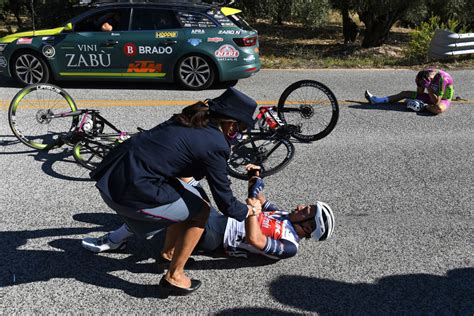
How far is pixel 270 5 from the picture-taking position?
19.8 metres

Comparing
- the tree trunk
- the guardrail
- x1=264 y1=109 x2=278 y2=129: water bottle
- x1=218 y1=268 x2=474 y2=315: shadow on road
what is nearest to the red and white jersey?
x1=218 y1=268 x2=474 y2=315: shadow on road

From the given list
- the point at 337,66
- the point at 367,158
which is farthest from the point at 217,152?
the point at 337,66

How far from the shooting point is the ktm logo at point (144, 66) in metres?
10.4

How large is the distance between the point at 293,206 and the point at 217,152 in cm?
233

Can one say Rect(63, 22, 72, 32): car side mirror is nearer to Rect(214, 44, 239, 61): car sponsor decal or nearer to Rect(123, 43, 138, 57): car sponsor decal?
Rect(123, 43, 138, 57): car sponsor decal

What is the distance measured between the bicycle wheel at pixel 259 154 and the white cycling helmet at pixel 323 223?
1.82 m

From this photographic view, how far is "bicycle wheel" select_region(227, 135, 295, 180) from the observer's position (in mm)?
6352

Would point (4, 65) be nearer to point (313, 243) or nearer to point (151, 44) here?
point (151, 44)

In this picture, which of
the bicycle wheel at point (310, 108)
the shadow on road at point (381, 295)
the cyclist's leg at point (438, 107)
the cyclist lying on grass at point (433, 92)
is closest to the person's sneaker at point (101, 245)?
the shadow on road at point (381, 295)

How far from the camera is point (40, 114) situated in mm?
6664

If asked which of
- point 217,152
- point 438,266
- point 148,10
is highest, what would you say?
point 148,10

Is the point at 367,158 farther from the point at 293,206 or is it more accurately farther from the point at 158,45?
the point at 158,45

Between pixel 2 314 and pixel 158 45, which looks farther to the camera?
pixel 158 45

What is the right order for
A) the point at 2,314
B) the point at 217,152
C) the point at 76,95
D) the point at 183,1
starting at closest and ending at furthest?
1. the point at 217,152
2. the point at 2,314
3. the point at 76,95
4. the point at 183,1
